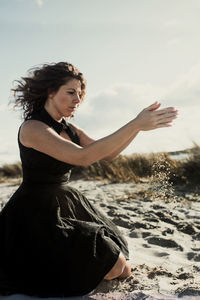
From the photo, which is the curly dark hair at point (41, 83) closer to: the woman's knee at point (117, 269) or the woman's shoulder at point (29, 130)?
the woman's shoulder at point (29, 130)

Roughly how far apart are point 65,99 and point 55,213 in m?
0.90

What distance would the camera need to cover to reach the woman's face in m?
2.84

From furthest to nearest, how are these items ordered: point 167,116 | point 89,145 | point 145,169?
point 145,169, point 89,145, point 167,116

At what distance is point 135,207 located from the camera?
517 cm

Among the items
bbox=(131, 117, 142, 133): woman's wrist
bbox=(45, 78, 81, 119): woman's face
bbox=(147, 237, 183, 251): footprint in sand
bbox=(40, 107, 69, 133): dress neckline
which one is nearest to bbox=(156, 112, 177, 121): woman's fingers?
bbox=(131, 117, 142, 133): woman's wrist

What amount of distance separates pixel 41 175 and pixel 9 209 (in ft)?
1.18

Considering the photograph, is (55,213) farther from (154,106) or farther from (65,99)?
(154,106)

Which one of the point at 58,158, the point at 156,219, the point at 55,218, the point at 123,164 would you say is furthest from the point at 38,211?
the point at 123,164

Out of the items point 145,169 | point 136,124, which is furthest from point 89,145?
point 145,169

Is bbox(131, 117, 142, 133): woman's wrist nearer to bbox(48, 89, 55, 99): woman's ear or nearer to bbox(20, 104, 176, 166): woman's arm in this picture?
bbox(20, 104, 176, 166): woman's arm

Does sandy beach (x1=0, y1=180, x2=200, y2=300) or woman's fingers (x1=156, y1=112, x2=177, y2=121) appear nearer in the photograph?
woman's fingers (x1=156, y1=112, x2=177, y2=121)

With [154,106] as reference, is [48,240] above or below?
below

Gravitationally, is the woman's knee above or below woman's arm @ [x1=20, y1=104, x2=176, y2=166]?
below

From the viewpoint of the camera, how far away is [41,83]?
2.88 metres
